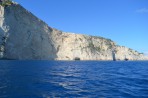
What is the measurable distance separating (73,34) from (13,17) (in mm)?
72597

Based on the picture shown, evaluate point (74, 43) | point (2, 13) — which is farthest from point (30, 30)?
point (74, 43)

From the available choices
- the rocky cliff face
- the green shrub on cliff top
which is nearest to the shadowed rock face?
the rocky cliff face

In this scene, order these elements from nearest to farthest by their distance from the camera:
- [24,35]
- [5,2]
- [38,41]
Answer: [5,2]
[24,35]
[38,41]

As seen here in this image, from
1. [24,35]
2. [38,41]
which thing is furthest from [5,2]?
[38,41]

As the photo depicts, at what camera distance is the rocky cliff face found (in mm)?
A: 100375

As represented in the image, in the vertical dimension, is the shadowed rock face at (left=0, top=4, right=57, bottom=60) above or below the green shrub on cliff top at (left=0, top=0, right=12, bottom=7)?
below

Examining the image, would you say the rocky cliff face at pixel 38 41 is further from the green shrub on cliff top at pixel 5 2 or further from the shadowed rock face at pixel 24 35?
the green shrub on cliff top at pixel 5 2

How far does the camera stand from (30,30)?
12250 cm

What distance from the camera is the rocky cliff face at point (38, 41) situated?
329 feet

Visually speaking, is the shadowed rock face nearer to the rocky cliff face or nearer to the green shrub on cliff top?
the rocky cliff face

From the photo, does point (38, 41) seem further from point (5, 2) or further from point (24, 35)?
point (5, 2)

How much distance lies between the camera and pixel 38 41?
424 ft

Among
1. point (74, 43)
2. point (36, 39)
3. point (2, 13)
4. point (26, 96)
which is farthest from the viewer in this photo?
point (74, 43)

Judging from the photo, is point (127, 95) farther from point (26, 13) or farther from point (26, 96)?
point (26, 13)
